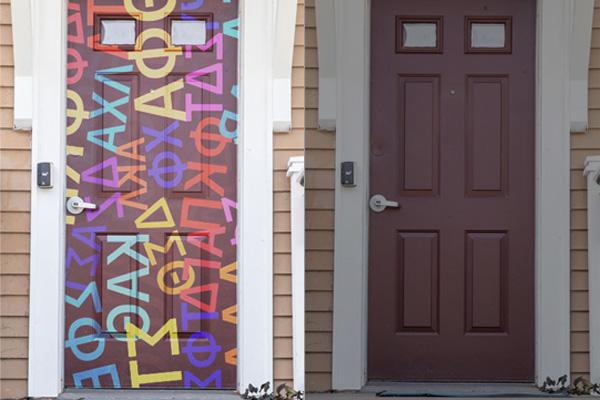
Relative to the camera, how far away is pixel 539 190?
0.81 metres

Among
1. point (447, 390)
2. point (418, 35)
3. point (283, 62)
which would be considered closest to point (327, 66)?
point (418, 35)

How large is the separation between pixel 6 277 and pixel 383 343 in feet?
5.24

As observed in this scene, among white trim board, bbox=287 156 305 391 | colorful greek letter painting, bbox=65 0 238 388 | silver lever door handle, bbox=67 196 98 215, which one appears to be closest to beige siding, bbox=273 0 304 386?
white trim board, bbox=287 156 305 391

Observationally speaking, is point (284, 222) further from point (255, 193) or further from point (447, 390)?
point (447, 390)

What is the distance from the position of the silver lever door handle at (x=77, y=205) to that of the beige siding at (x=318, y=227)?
1.46 meters

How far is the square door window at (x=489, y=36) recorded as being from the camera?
Result: 0.81 metres

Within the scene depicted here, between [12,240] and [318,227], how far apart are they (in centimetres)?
147

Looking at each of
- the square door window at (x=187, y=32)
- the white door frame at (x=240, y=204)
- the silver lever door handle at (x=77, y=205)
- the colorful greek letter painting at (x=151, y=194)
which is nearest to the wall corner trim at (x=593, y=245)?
the white door frame at (x=240, y=204)

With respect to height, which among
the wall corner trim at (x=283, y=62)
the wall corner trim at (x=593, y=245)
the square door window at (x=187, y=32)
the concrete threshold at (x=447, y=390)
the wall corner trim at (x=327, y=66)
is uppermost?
the square door window at (x=187, y=32)

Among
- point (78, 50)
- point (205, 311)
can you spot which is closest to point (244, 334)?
point (205, 311)

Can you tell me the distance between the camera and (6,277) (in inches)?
84.4

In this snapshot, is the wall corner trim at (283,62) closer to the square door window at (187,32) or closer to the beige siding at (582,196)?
the square door window at (187,32)

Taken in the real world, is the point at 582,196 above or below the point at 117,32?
below

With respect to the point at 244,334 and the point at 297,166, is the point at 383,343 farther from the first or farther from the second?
the point at 244,334
